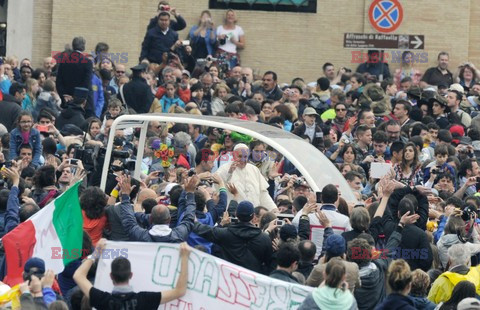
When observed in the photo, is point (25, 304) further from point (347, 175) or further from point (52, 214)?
point (347, 175)

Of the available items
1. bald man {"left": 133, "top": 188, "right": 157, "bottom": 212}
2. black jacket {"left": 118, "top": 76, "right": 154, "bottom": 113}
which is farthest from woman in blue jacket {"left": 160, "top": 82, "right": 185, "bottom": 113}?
bald man {"left": 133, "top": 188, "right": 157, "bottom": 212}

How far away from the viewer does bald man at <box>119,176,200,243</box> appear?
589 inches

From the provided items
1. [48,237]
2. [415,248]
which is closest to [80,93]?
[48,237]

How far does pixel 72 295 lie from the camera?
13.7m

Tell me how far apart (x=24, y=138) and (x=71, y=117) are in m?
3.24

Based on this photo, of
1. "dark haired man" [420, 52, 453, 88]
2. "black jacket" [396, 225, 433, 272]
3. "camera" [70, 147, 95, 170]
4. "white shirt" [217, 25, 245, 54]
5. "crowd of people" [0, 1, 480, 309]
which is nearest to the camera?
"crowd of people" [0, 1, 480, 309]

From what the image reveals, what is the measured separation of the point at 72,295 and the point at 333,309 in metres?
2.60

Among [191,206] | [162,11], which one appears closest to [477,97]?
[162,11]

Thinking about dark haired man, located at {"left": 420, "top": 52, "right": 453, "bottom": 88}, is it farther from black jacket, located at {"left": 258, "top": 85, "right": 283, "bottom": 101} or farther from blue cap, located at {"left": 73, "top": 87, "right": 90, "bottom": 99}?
blue cap, located at {"left": 73, "top": 87, "right": 90, "bottom": 99}

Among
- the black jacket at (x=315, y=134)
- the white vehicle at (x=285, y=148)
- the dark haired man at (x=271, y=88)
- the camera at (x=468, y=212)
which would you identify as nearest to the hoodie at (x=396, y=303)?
the camera at (x=468, y=212)

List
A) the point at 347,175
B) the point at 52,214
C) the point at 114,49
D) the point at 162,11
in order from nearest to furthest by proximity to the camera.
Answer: the point at 52,214 < the point at 347,175 < the point at 162,11 < the point at 114,49

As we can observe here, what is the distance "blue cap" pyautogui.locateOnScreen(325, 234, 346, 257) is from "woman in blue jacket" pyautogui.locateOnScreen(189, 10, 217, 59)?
16387 millimetres

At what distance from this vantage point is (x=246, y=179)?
18.6 metres

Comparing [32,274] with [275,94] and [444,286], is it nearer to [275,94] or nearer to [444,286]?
[444,286]
